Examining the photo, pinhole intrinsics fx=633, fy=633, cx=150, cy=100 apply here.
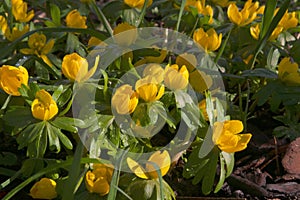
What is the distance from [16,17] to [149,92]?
0.97 metres

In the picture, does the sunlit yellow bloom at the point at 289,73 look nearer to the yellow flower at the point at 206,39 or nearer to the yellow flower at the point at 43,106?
the yellow flower at the point at 206,39

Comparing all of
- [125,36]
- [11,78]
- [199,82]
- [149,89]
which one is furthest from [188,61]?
[11,78]

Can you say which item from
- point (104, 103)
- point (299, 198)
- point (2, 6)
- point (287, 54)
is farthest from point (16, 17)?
point (299, 198)

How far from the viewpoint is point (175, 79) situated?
182 cm

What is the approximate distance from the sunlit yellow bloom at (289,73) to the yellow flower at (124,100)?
0.61m

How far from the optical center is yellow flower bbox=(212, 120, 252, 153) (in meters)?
1.76

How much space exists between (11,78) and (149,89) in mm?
400

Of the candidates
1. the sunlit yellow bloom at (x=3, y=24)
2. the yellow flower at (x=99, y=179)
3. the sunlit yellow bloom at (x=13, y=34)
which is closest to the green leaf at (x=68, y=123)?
the yellow flower at (x=99, y=179)

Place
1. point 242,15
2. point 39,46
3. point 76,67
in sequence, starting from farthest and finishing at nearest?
point 242,15
point 39,46
point 76,67

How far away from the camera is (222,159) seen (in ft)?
6.00

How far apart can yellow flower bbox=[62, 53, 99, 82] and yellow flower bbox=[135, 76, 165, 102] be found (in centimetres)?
15

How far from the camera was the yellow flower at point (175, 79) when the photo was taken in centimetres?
181

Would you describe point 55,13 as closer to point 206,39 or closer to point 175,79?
point 206,39

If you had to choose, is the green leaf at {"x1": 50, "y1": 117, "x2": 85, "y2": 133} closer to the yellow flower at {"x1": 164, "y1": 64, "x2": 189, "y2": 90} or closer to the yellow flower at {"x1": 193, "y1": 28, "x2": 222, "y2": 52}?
the yellow flower at {"x1": 164, "y1": 64, "x2": 189, "y2": 90}
